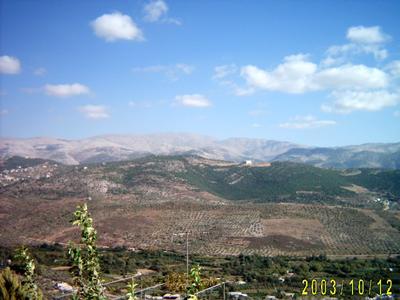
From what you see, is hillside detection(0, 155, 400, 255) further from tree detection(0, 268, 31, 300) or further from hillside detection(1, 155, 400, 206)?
tree detection(0, 268, 31, 300)

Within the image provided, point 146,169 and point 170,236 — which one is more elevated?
point 146,169

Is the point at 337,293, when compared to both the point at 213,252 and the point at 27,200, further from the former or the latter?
the point at 27,200

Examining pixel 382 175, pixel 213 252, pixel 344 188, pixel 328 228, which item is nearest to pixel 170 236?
pixel 213 252

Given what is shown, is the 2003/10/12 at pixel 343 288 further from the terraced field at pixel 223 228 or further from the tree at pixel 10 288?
the tree at pixel 10 288

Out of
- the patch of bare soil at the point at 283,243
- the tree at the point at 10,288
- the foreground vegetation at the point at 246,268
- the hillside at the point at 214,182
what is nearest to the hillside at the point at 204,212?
the patch of bare soil at the point at 283,243

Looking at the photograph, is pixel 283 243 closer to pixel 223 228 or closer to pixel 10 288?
pixel 223 228

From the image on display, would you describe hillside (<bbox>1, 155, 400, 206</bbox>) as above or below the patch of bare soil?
above

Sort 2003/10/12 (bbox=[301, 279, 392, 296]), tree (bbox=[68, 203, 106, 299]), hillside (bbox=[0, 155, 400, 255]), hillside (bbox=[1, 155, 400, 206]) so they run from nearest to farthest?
tree (bbox=[68, 203, 106, 299]) → 2003/10/12 (bbox=[301, 279, 392, 296]) → hillside (bbox=[0, 155, 400, 255]) → hillside (bbox=[1, 155, 400, 206])

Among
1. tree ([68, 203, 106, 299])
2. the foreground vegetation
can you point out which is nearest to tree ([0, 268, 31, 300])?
tree ([68, 203, 106, 299])
